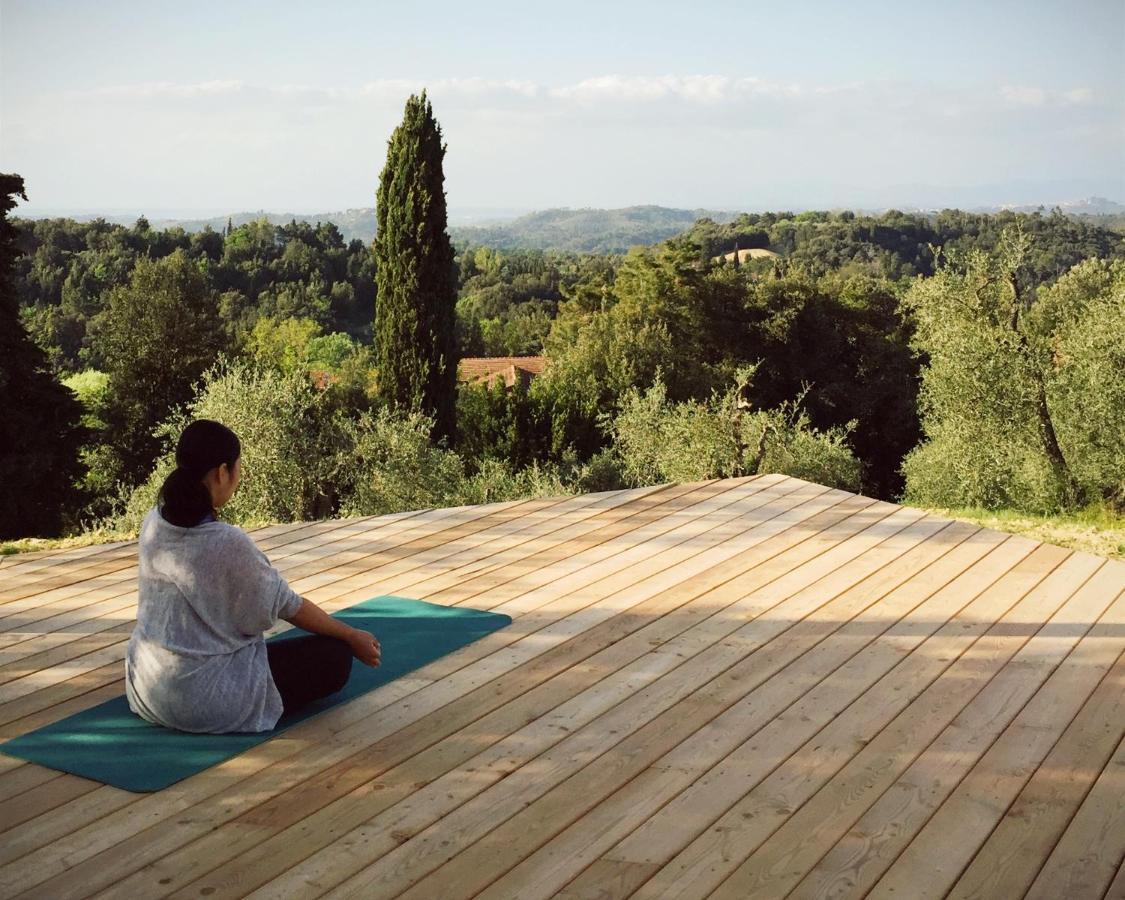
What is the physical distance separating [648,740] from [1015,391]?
10879mm

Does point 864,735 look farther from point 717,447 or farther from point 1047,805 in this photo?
point 717,447

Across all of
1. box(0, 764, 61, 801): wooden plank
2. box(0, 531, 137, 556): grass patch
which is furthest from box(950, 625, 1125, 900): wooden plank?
box(0, 531, 137, 556): grass patch

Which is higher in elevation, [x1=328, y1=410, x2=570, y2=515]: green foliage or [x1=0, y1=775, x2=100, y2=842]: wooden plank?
[x1=0, y1=775, x2=100, y2=842]: wooden plank

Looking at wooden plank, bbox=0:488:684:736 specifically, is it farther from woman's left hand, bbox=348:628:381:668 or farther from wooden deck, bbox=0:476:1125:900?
woman's left hand, bbox=348:628:381:668

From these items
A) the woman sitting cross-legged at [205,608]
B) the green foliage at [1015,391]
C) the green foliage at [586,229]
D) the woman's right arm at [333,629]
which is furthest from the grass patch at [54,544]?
the green foliage at [586,229]

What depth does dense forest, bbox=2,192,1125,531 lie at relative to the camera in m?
9.88

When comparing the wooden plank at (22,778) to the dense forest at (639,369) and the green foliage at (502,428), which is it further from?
the green foliage at (502,428)

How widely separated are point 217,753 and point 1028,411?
11586 millimetres

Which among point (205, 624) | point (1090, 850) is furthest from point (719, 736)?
point (205, 624)

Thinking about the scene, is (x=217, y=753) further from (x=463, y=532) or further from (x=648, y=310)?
(x=648, y=310)

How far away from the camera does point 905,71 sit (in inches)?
1219

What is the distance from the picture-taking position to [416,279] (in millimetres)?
15320

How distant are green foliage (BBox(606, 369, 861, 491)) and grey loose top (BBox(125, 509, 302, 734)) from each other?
7106mm

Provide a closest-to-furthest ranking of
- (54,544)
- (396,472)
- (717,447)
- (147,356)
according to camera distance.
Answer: (54,544), (396,472), (717,447), (147,356)
